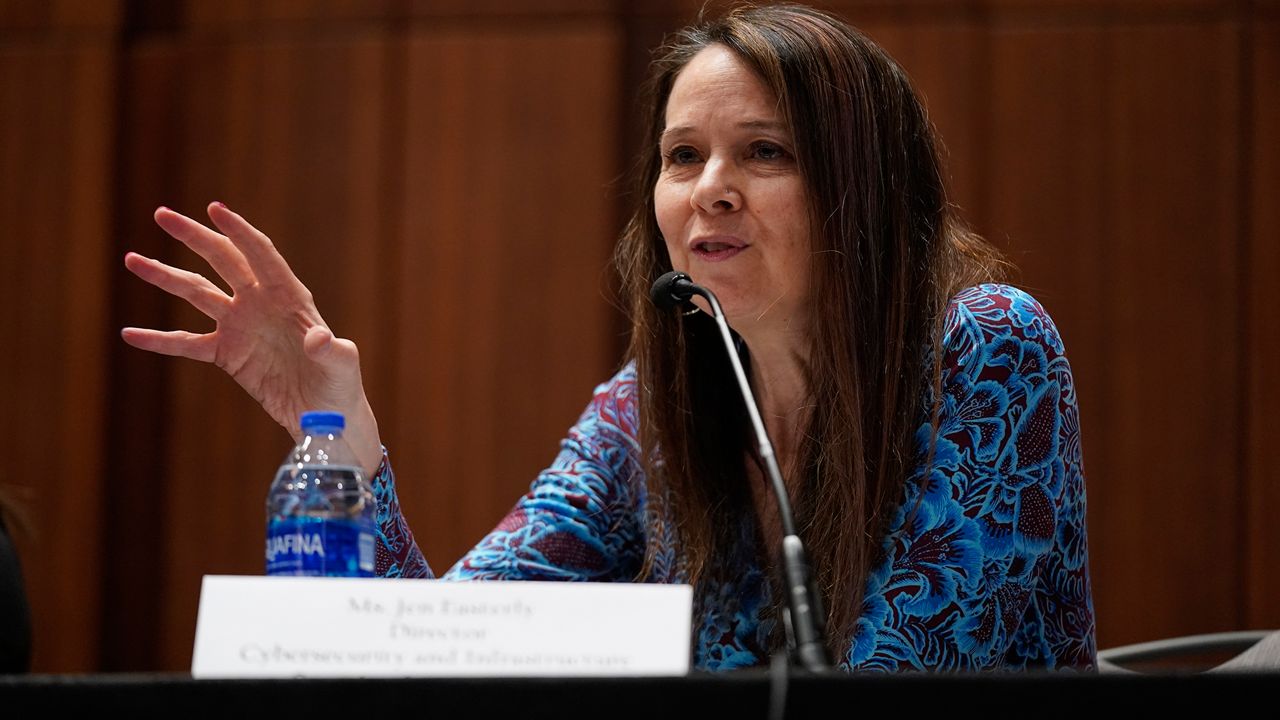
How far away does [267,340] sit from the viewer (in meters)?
1.56

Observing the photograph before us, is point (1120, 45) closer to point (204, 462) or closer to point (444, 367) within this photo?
point (444, 367)

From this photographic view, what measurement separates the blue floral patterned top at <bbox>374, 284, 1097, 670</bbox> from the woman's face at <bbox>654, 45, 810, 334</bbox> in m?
0.22

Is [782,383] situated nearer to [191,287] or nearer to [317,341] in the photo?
[317,341]

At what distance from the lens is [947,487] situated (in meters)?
1.49

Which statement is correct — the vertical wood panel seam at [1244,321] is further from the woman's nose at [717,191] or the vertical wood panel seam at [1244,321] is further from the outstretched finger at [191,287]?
the outstretched finger at [191,287]

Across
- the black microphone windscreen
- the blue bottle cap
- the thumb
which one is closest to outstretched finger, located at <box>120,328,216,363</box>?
the thumb

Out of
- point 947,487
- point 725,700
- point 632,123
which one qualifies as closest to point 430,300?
point 632,123

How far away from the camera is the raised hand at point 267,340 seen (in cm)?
149

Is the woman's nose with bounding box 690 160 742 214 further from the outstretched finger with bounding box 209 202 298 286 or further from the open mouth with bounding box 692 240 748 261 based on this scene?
the outstretched finger with bounding box 209 202 298 286

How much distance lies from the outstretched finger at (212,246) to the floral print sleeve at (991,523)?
2.70 feet

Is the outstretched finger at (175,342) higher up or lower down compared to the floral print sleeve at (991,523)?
higher up

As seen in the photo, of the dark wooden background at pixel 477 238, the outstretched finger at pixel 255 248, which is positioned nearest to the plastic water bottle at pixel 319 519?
the outstretched finger at pixel 255 248

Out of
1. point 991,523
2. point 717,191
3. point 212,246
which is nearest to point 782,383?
point 717,191

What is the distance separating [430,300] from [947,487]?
199 centimetres
